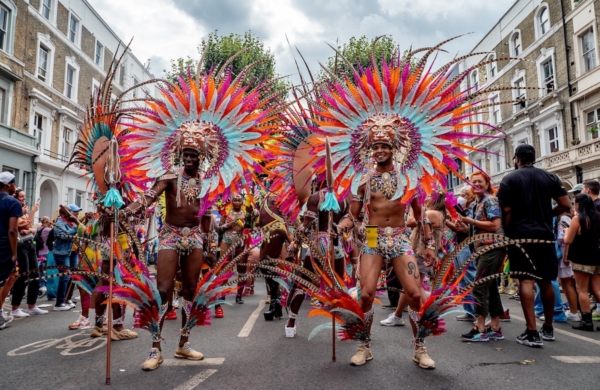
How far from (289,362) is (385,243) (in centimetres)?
144

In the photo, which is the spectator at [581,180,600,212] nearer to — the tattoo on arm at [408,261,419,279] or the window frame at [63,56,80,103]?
the tattoo on arm at [408,261,419,279]

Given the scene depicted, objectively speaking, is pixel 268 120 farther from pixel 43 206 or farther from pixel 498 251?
pixel 43 206

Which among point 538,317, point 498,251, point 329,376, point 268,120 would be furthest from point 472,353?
point 268,120

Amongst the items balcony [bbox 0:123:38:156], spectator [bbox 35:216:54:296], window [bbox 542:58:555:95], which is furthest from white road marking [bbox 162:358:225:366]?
window [bbox 542:58:555:95]

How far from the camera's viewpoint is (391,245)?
4012 millimetres

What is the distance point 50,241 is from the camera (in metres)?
8.84

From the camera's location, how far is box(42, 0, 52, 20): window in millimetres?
21750

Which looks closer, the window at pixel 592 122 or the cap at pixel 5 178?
the cap at pixel 5 178

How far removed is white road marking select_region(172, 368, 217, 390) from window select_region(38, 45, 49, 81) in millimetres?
23134

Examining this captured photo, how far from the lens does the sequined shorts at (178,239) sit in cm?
415

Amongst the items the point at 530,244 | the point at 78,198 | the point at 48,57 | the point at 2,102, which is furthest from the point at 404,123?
the point at 78,198

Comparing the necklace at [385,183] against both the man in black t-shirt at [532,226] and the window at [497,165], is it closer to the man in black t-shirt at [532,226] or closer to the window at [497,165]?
the man in black t-shirt at [532,226]

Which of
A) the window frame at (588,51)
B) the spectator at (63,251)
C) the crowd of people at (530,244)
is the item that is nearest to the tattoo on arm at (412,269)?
the crowd of people at (530,244)

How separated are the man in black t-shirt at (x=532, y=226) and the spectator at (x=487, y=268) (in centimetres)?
27
